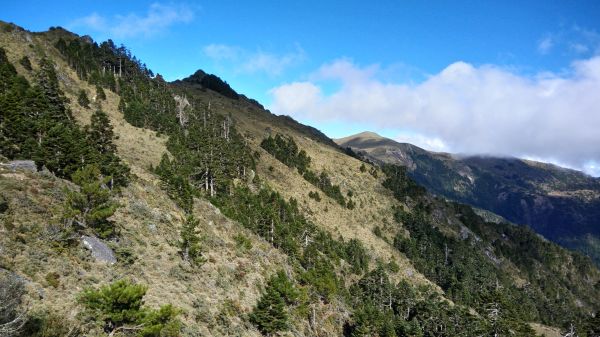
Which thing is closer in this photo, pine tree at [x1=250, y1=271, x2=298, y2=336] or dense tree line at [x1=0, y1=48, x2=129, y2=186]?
pine tree at [x1=250, y1=271, x2=298, y2=336]

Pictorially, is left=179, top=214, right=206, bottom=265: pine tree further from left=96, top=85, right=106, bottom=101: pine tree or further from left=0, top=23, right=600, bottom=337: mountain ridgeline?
left=96, top=85, right=106, bottom=101: pine tree

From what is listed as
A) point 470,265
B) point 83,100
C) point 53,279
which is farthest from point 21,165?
point 470,265

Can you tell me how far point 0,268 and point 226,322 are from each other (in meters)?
18.1

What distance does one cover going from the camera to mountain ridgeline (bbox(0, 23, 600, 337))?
87.8ft

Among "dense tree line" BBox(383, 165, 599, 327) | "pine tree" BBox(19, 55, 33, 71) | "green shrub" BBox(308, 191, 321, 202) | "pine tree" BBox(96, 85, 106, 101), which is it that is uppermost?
"pine tree" BBox(19, 55, 33, 71)

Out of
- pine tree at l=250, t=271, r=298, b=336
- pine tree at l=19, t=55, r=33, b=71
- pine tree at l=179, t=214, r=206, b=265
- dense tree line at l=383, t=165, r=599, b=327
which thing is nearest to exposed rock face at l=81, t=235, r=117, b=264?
pine tree at l=179, t=214, r=206, b=265

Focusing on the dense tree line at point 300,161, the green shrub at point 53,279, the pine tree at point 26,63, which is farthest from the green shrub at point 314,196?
the green shrub at point 53,279

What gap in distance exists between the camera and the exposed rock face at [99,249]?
100 ft

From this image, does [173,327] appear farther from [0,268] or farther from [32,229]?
[32,229]

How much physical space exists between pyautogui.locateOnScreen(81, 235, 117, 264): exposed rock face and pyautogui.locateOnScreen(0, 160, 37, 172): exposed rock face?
11839 mm

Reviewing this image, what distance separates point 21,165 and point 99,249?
14358 millimetres

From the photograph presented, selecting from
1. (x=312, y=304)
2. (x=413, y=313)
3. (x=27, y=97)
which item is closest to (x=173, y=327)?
(x=312, y=304)

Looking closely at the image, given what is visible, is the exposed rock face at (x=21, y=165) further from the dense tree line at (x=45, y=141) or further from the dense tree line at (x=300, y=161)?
the dense tree line at (x=300, y=161)

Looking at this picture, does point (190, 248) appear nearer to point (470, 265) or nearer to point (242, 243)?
point (242, 243)
